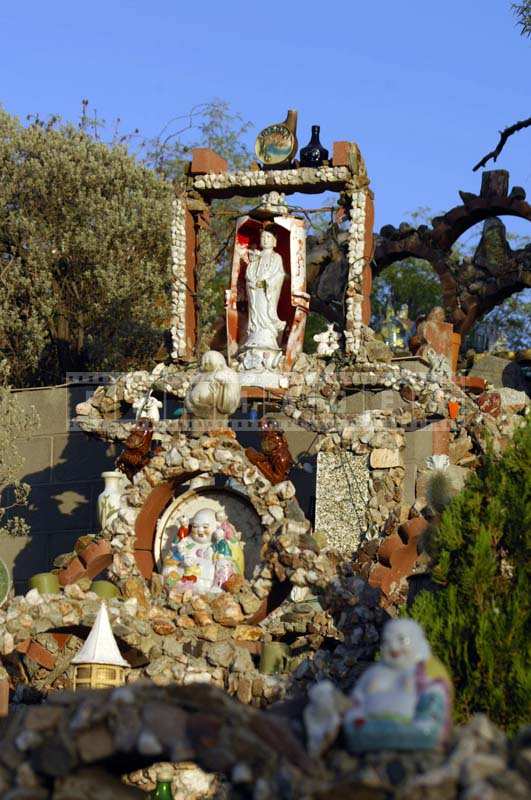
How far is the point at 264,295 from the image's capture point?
81.9ft

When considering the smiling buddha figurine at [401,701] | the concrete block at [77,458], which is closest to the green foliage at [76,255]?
the concrete block at [77,458]

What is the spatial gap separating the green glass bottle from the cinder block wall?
8698 mm

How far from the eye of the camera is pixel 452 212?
32.1m

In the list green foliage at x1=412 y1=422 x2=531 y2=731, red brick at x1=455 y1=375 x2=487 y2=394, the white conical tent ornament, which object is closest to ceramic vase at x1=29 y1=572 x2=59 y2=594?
the white conical tent ornament

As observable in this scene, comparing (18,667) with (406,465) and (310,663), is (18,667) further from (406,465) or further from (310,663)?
(406,465)

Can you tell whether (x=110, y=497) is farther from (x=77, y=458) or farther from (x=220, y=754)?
(x=220, y=754)

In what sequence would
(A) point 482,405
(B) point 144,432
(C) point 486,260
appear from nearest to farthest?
(B) point 144,432 → (A) point 482,405 → (C) point 486,260

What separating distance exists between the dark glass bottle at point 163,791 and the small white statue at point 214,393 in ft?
15.9

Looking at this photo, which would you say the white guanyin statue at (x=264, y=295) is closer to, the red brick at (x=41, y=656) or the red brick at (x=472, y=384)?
the red brick at (x=472, y=384)

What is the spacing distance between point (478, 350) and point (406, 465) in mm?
12565

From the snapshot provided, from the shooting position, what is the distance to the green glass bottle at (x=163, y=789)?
1661 cm

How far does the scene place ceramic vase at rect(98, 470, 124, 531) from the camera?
21.6 metres

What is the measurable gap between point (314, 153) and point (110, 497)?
720 cm

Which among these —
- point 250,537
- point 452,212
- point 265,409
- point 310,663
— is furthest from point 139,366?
point 310,663
